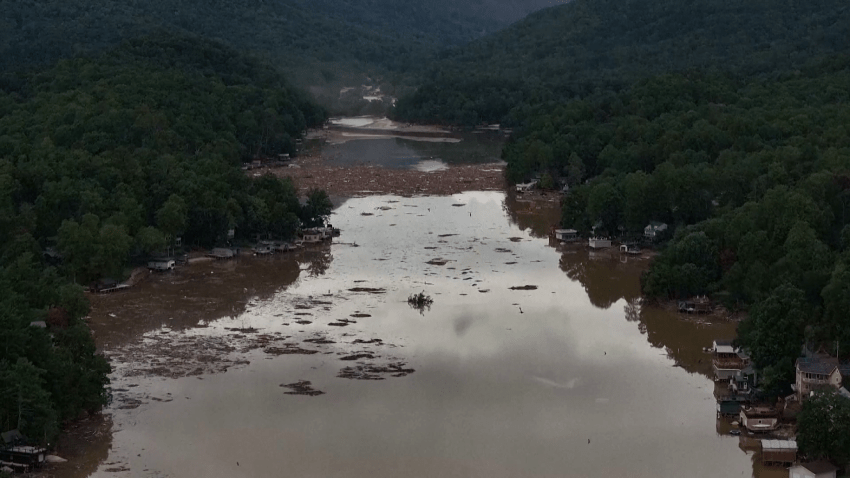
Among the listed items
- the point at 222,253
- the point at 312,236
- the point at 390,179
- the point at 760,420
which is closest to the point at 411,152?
the point at 390,179

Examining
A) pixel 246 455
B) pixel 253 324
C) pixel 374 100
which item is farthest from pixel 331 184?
pixel 374 100

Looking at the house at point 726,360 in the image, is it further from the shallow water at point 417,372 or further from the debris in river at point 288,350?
the debris in river at point 288,350

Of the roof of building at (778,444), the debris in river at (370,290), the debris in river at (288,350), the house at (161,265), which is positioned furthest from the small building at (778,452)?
the house at (161,265)

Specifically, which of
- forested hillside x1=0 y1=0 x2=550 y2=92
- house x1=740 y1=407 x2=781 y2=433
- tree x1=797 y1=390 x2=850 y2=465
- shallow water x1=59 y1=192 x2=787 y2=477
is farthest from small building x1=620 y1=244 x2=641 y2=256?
forested hillside x1=0 y1=0 x2=550 y2=92

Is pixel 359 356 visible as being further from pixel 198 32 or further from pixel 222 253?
pixel 198 32

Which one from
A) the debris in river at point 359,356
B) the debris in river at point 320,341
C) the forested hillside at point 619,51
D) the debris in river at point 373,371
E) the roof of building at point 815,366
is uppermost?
the forested hillside at point 619,51

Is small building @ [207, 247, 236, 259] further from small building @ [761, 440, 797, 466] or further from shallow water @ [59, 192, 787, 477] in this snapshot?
small building @ [761, 440, 797, 466]

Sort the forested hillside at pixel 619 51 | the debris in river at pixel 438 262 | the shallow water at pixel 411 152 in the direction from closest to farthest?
1. the debris in river at pixel 438 262
2. the shallow water at pixel 411 152
3. the forested hillside at pixel 619 51
